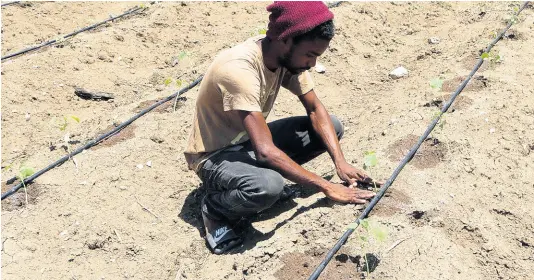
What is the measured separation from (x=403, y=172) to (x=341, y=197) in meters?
0.63

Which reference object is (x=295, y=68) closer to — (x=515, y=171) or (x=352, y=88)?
(x=515, y=171)

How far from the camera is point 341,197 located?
2549 mm

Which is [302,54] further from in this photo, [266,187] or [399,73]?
[399,73]

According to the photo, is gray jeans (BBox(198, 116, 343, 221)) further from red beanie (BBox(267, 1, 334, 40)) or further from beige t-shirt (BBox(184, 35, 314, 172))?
red beanie (BBox(267, 1, 334, 40))

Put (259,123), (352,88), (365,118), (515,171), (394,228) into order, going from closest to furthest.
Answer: (259,123), (394,228), (515,171), (365,118), (352,88)

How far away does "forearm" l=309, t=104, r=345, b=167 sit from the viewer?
2.85 meters

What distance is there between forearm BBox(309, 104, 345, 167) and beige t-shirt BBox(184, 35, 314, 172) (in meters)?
0.15

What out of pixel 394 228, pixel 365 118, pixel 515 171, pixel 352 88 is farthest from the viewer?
pixel 352 88

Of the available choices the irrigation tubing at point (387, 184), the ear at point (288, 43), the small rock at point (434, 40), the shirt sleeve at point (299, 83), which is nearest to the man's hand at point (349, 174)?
the irrigation tubing at point (387, 184)

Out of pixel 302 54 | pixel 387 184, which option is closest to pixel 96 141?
pixel 302 54

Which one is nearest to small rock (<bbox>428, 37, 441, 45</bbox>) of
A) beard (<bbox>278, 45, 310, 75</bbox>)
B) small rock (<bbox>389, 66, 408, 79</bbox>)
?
small rock (<bbox>389, 66, 408, 79</bbox>)

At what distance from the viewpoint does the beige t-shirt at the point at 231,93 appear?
7.86 feet

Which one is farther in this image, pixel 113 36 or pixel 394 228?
pixel 113 36

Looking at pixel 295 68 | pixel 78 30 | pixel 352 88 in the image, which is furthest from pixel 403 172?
pixel 78 30
